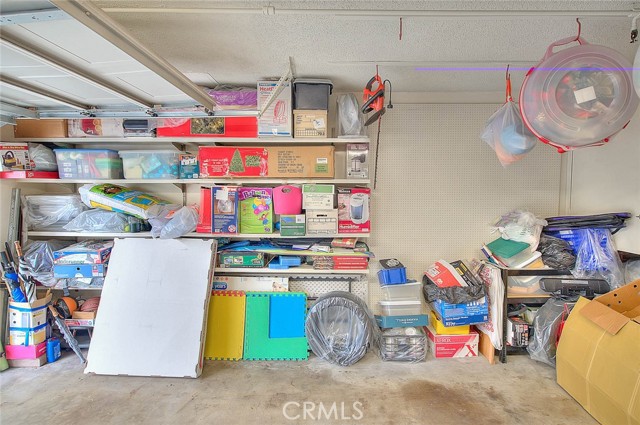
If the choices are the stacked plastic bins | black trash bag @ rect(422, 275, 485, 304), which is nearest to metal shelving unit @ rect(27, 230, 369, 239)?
the stacked plastic bins

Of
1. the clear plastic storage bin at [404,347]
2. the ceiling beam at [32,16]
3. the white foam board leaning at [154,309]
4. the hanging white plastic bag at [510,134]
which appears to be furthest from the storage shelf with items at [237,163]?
the ceiling beam at [32,16]

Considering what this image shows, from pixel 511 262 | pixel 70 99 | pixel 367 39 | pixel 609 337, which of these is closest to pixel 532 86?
pixel 367 39

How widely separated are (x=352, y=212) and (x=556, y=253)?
165 centimetres

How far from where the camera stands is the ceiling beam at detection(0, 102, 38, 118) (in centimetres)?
196

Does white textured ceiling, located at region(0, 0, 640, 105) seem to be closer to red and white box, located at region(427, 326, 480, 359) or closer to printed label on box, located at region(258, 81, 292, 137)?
printed label on box, located at region(258, 81, 292, 137)

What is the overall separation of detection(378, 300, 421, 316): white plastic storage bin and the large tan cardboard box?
100cm

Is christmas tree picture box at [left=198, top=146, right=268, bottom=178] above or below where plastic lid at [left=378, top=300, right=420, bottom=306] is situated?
above

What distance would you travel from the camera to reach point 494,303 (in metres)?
2.38

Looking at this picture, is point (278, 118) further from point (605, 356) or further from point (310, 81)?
point (605, 356)

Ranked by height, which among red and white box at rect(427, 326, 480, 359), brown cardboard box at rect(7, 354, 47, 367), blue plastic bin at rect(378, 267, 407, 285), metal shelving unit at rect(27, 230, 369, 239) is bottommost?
brown cardboard box at rect(7, 354, 47, 367)

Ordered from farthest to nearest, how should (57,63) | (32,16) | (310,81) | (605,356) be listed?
(310,81) → (605,356) → (57,63) → (32,16)

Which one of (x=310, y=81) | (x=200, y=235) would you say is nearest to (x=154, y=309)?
(x=200, y=235)

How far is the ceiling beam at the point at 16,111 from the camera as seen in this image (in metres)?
1.96
